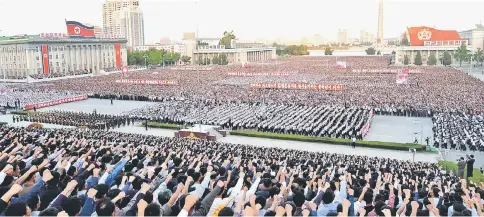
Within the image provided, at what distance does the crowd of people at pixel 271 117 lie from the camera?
91.9 feet

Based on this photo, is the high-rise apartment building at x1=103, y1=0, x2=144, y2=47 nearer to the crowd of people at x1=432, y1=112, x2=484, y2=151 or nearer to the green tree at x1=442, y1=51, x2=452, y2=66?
the green tree at x1=442, y1=51, x2=452, y2=66

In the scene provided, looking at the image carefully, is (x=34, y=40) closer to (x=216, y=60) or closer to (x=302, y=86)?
(x=216, y=60)

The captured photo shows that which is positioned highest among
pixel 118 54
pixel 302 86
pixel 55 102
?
pixel 118 54

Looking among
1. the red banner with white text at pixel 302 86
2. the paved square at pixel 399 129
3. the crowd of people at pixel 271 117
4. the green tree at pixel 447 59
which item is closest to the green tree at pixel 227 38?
the green tree at pixel 447 59

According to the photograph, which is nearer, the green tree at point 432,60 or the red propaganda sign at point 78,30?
the red propaganda sign at point 78,30

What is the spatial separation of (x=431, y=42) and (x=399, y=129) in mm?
76571

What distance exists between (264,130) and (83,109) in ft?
61.9

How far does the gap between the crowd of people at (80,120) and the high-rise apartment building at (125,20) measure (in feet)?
484

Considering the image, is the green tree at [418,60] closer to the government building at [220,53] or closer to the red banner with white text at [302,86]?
the government building at [220,53]

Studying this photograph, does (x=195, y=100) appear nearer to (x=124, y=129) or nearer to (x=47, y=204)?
(x=124, y=129)

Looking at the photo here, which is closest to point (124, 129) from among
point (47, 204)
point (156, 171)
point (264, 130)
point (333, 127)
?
point (264, 130)

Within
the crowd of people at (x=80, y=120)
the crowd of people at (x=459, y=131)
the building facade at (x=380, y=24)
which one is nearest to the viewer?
the crowd of people at (x=459, y=131)

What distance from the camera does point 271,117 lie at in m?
31.8

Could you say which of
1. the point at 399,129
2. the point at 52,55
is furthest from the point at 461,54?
the point at 52,55
